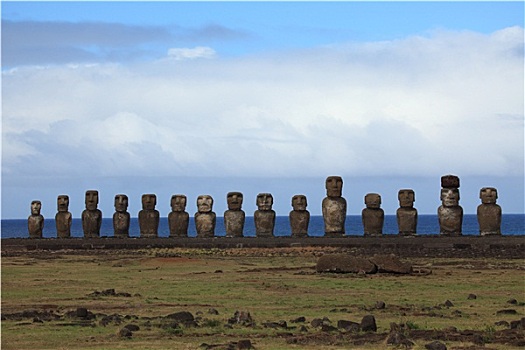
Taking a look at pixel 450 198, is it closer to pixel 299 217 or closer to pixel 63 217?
pixel 299 217

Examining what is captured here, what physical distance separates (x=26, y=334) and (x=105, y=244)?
22.3 m

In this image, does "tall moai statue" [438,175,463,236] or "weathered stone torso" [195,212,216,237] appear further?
"weathered stone torso" [195,212,216,237]

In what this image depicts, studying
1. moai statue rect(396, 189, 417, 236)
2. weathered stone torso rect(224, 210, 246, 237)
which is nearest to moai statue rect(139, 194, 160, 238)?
weathered stone torso rect(224, 210, 246, 237)

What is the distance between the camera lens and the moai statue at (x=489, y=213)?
35.5 meters

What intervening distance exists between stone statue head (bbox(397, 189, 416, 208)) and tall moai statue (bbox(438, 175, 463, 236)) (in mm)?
966

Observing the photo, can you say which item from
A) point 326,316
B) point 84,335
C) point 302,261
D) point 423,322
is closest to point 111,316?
point 84,335

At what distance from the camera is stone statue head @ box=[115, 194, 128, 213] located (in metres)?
39.2

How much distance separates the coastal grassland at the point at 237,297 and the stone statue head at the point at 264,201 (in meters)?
6.87

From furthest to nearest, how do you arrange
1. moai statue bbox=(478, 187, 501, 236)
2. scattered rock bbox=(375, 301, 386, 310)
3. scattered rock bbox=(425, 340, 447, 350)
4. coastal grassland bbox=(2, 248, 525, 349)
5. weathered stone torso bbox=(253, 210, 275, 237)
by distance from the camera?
1. weathered stone torso bbox=(253, 210, 275, 237)
2. moai statue bbox=(478, 187, 501, 236)
3. scattered rock bbox=(375, 301, 386, 310)
4. coastal grassland bbox=(2, 248, 525, 349)
5. scattered rock bbox=(425, 340, 447, 350)

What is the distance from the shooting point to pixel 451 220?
3578 centimetres

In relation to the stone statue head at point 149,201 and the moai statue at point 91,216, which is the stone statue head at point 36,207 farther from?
the stone statue head at point 149,201

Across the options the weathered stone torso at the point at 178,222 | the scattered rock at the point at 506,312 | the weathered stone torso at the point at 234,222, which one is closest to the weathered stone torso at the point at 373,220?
the weathered stone torso at the point at 234,222

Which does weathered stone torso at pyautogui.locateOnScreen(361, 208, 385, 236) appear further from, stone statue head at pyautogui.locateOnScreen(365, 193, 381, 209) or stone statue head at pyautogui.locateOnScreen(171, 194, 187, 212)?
stone statue head at pyautogui.locateOnScreen(171, 194, 187, 212)

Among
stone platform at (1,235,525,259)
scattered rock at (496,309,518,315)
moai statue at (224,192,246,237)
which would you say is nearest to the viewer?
scattered rock at (496,309,518,315)
